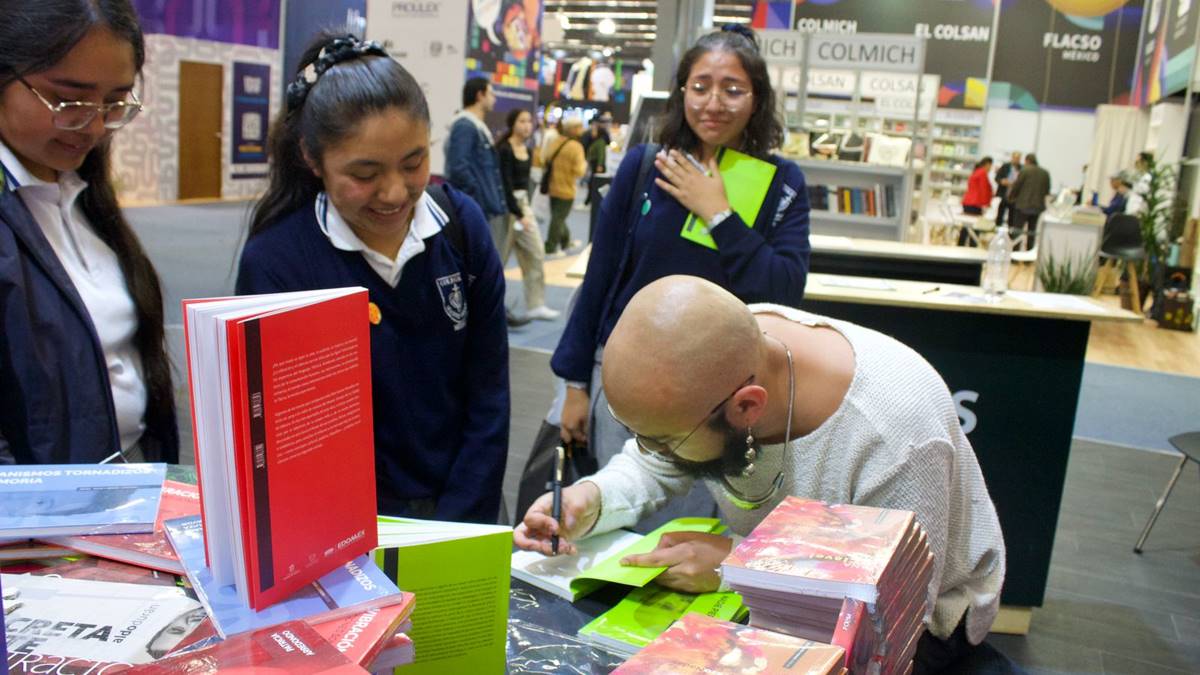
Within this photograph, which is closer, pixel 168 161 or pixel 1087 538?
pixel 1087 538

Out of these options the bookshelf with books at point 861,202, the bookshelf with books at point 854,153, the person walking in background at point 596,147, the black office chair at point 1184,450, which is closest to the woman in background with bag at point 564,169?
the person walking in background at point 596,147

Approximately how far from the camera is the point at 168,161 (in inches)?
525

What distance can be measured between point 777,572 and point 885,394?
21.0 inches

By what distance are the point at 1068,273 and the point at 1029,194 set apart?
4.34m

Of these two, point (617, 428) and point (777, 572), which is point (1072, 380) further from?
point (777, 572)

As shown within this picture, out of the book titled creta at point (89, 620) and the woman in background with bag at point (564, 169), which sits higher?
the woman in background with bag at point (564, 169)

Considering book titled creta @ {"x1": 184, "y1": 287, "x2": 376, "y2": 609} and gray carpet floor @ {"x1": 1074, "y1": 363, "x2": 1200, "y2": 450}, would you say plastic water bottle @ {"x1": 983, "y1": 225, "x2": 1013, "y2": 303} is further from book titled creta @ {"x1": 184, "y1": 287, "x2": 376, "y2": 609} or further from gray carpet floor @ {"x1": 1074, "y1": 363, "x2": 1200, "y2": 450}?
book titled creta @ {"x1": 184, "y1": 287, "x2": 376, "y2": 609}

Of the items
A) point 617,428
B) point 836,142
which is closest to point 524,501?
point 617,428

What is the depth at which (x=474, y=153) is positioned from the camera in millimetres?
6027

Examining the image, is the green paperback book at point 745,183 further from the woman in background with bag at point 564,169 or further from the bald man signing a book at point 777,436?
the woman in background with bag at point 564,169

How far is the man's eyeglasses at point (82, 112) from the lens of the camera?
1.37 meters

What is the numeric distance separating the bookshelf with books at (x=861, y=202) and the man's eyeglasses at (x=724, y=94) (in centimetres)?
484

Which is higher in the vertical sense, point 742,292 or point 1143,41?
point 1143,41

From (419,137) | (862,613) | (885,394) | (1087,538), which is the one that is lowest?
(1087,538)
